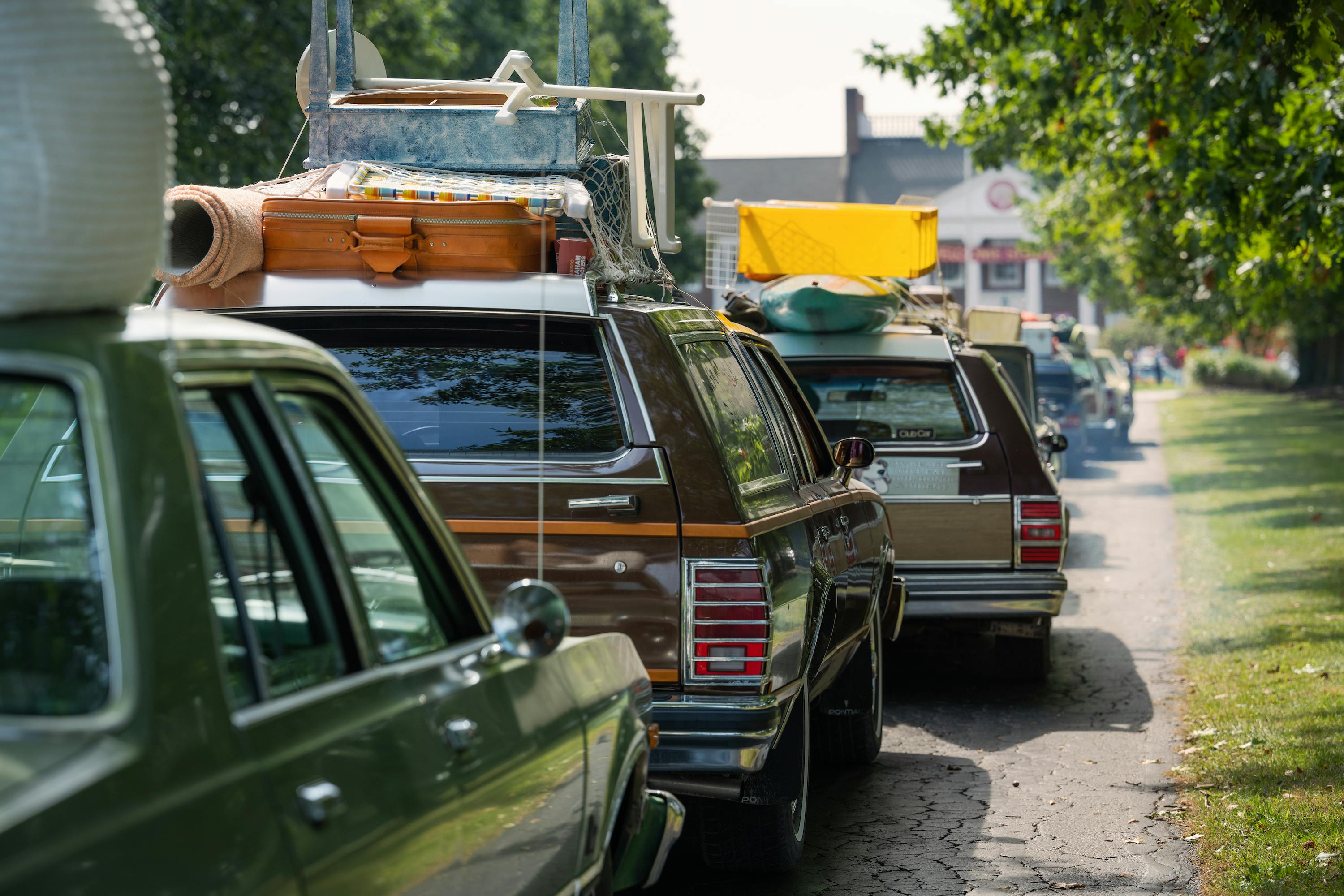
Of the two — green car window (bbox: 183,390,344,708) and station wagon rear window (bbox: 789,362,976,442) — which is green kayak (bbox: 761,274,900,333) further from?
green car window (bbox: 183,390,344,708)

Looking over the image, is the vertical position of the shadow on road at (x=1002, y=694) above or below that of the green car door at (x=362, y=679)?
below

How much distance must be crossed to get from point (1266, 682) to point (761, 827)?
4589mm

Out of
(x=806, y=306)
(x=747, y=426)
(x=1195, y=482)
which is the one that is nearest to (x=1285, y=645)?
(x=806, y=306)

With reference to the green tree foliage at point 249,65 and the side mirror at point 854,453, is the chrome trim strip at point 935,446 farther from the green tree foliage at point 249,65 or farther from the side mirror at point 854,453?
the green tree foliage at point 249,65

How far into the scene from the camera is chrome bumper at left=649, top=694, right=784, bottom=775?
457cm

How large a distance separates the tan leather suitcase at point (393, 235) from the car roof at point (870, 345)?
3947mm

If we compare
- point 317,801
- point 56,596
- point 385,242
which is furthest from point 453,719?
point 385,242

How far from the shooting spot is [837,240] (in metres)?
10.5

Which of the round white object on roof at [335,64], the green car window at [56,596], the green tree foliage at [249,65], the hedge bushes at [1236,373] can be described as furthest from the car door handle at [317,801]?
the hedge bushes at [1236,373]

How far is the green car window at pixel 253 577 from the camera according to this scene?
7.43 feet

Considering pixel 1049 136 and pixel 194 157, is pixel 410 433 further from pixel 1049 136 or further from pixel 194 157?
pixel 194 157

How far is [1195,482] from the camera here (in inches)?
946

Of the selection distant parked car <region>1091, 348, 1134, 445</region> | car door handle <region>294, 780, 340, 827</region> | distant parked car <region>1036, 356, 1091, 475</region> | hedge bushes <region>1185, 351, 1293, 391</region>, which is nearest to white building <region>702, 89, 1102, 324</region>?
hedge bushes <region>1185, 351, 1293, 391</region>

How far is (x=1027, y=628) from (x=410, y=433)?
4657mm
